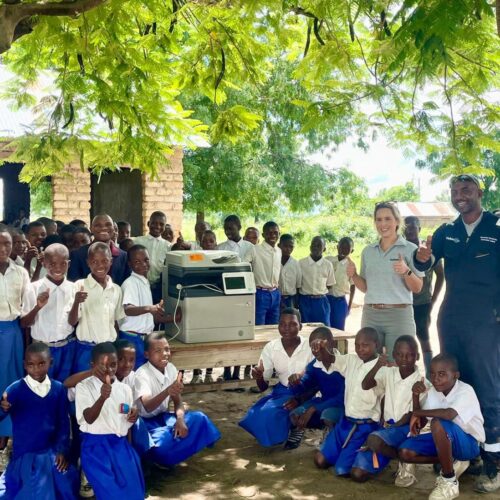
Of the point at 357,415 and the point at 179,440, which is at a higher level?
the point at 357,415

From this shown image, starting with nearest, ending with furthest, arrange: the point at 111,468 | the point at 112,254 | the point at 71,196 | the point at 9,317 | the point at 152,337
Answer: the point at 111,468, the point at 9,317, the point at 152,337, the point at 112,254, the point at 71,196

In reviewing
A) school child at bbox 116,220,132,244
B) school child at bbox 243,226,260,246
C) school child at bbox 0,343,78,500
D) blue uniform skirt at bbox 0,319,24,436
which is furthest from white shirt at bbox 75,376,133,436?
school child at bbox 243,226,260,246

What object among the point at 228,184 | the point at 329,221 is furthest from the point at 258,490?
the point at 329,221

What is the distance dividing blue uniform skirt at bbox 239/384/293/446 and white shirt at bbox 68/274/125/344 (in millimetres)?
1117

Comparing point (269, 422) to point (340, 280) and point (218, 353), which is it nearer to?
point (218, 353)

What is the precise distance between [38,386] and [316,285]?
3.79m

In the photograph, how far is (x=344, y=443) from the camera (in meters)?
4.50

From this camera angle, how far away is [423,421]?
14.0 ft

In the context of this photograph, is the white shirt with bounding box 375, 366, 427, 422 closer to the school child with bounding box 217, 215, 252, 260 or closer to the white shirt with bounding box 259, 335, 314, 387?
the white shirt with bounding box 259, 335, 314, 387

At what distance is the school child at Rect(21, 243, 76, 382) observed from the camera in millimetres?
4543

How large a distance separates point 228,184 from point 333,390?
848 cm

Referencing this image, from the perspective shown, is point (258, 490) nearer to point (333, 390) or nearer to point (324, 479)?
point (324, 479)

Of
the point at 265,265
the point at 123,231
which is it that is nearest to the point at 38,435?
the point at 123,231

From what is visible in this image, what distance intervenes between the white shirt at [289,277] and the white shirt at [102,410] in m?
3.40
